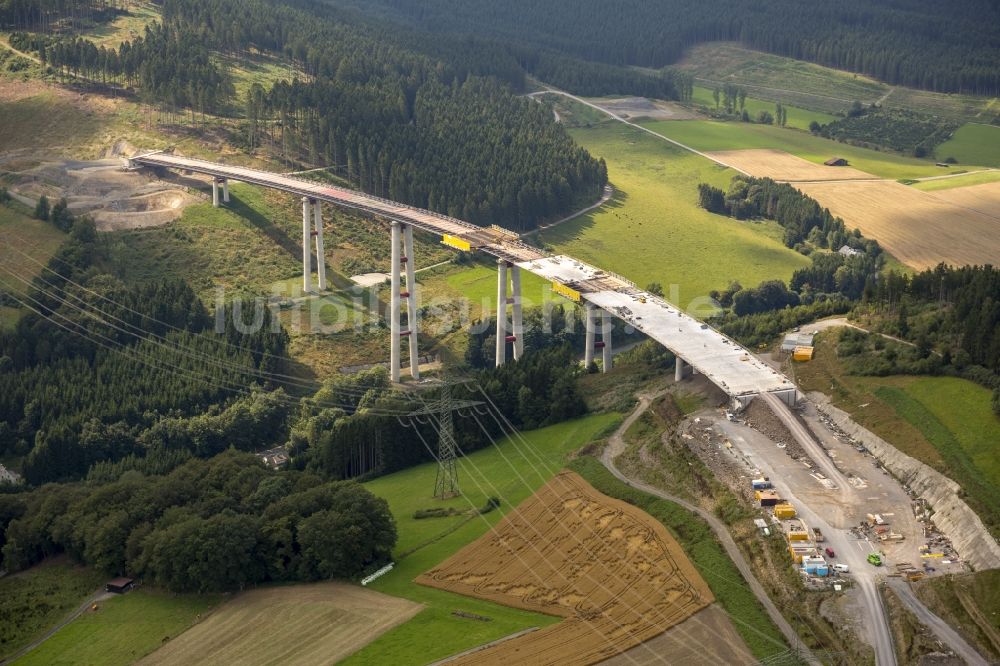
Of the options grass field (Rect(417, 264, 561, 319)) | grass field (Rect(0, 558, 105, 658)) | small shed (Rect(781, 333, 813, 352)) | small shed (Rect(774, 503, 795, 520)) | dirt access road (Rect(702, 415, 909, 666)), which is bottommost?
grass field (Rect(0, 558, 105, 658))

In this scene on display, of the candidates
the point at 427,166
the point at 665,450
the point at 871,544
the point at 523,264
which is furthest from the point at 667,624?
the point at 427,166

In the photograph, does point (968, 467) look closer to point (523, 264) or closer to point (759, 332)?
point (759, 332)

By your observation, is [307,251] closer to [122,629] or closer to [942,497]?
[122,629]

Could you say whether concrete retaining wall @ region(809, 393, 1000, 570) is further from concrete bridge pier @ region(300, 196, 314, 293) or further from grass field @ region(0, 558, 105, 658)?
concrete bridge pier @ region(300, 196, 314, 293)

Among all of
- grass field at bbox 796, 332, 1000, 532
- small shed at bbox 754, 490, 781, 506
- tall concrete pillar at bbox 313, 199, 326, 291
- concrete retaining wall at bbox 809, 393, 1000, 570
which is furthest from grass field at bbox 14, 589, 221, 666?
tall concrete pillar at bbox 313, 199, 326, 291

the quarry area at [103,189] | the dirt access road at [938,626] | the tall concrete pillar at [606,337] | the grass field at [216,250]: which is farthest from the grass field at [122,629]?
the quarry area at [103,189]
